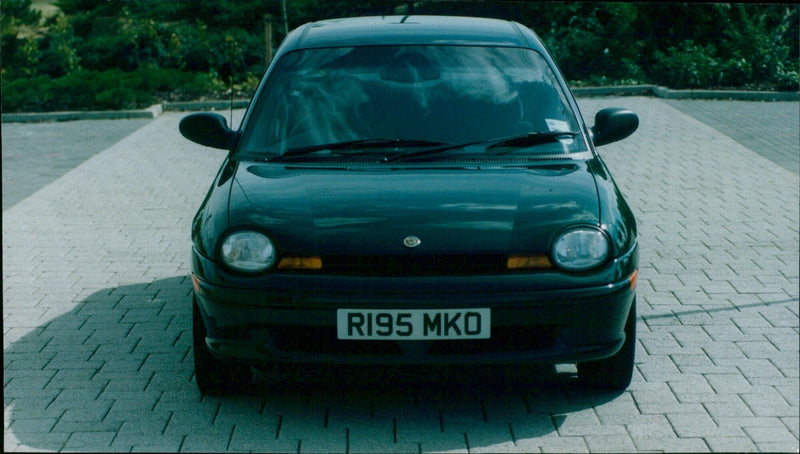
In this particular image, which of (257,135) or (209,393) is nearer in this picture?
(209,393)

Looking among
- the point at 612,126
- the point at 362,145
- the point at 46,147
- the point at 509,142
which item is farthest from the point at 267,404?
the point at 46,147

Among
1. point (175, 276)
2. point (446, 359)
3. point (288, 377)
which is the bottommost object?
point (175, 276)

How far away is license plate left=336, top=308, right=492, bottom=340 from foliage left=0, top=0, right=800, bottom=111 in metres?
13.7

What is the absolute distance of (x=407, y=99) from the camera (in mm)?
5145

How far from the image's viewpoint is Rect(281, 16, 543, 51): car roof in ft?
18.1

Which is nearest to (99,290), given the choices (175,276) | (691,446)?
(175,276)

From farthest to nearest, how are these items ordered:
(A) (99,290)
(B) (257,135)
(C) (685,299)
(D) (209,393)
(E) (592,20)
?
1. (E) (592,20)
2. (A) (99,290)
3. (C) (685,299)
4. (B) (257,135)
5. (D) (209,393)

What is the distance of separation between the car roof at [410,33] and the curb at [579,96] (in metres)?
10.4

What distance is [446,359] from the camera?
13.5 ft

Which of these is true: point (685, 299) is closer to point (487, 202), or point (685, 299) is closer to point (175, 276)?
point (487, 202)

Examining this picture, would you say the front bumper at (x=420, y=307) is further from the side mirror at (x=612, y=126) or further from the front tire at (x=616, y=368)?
the side mirror at (x=612, y=126)

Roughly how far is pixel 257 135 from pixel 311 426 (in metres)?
1.52

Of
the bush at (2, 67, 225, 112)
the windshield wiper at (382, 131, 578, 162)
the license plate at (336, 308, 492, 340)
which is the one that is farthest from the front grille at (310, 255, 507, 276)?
the bush at (2, 67, 225, 112)

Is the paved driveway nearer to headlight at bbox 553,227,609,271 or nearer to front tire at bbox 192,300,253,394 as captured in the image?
front tire at bbox 192,300,253,394
